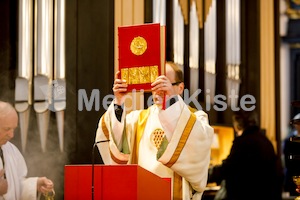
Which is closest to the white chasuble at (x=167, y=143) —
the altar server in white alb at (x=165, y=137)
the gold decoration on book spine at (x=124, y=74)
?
the altar server in white alb at (x=165, y=137)

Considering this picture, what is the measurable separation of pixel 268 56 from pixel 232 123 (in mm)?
1187

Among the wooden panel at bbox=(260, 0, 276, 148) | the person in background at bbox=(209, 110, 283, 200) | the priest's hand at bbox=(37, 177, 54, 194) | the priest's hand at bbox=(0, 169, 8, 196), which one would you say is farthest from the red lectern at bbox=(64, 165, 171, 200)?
the wooden panel at bbox=(260, 0, 276, 148)

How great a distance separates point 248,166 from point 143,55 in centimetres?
308

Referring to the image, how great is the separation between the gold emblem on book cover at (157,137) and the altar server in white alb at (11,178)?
724 millimetres

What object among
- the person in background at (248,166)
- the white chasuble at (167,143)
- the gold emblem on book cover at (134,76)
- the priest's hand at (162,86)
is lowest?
the person in background at (248,166)

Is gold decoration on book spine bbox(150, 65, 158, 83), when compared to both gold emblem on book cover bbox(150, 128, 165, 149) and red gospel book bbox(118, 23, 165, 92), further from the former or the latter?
gold emblem on book cover bbox(150, 128, 165, 149)

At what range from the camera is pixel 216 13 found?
8.12m

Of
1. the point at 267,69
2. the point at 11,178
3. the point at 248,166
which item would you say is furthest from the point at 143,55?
the point at 267,69

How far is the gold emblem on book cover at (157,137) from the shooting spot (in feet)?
16.9

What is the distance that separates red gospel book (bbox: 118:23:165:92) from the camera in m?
4.73

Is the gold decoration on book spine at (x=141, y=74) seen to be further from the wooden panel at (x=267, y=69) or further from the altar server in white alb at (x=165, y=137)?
the wooden panel at (x=267, y=69)

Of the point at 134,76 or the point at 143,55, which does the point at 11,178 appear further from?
the point at 143,55

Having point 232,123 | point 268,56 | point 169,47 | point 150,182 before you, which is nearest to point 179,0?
point 169,47

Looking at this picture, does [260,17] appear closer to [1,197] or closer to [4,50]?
[4,50]
